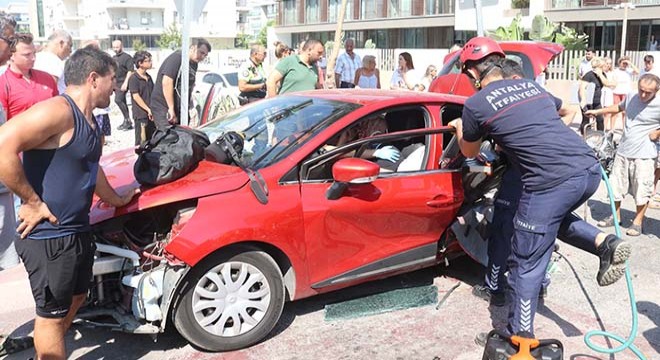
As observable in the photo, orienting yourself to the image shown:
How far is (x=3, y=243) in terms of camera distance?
13.6 feet

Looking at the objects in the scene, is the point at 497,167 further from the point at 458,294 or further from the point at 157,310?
the point at 157,310

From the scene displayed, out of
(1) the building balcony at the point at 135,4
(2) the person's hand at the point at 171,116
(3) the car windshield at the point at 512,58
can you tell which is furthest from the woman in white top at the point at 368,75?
(1) the building balcony at the point at 135,4

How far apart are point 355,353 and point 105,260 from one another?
5.34 feet

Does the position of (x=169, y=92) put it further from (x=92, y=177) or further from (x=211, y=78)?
(x=211, y=78)

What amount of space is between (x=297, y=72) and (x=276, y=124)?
126 inches

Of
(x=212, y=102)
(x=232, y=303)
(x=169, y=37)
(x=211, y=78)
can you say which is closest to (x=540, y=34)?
(x=211, y=78)

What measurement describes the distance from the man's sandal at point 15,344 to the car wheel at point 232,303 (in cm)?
104

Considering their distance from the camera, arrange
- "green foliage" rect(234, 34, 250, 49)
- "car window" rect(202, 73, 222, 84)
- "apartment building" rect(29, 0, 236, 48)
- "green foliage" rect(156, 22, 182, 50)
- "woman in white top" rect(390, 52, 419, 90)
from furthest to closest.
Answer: "green foliage" rect(234, 34, 250, 49) < "apartment building" rect(29, 0, 236, 48) < "green foliage" rect(156, 22, 182, 50) < "car window" rect(202, 73, 222, 84) < "woman in white top" rect(390, 52, 419, 90)

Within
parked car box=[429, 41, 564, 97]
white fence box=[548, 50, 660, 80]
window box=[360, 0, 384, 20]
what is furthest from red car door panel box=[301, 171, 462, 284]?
window box=[360, 0, 384, 20]

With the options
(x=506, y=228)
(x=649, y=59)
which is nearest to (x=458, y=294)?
(x=506, y=228)

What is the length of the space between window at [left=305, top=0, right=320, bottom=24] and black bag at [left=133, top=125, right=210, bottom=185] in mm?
39916

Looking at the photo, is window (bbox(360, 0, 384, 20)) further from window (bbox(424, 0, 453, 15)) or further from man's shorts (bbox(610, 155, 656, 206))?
man's shorts (bbox(610, 155, 656, 206))

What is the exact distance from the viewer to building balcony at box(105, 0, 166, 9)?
247 feet

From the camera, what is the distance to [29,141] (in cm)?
294
